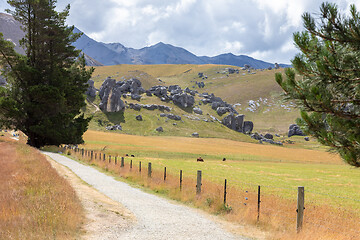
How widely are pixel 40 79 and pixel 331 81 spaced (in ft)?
162

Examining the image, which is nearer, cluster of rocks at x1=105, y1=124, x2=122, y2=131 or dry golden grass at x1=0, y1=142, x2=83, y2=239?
dry golden grass at x1=0, y1=142, x2=83, y2=239

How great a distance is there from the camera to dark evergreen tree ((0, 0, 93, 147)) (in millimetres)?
44688

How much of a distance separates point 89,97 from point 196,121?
250 feet

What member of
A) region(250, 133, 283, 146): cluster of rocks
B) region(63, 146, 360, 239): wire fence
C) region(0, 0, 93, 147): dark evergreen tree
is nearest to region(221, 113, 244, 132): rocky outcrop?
region(250, 133, 283, 146): cluster of rocks

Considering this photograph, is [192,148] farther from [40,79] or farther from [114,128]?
[114,128]

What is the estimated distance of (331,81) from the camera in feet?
29.3

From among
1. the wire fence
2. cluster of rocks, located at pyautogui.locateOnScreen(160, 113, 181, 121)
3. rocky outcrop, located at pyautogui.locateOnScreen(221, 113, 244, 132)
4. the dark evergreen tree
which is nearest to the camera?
the wire fence

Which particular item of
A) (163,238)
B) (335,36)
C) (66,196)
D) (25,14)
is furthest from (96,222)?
(25,14)

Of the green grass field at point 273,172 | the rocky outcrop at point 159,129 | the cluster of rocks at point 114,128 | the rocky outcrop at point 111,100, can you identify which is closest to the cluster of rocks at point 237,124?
the rocky outcrop at point 159,129

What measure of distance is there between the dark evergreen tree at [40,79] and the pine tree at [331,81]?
43.0 m

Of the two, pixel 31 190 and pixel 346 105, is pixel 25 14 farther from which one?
pixel 346 105

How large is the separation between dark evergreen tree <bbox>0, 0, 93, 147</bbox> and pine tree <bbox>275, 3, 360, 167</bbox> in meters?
43.0

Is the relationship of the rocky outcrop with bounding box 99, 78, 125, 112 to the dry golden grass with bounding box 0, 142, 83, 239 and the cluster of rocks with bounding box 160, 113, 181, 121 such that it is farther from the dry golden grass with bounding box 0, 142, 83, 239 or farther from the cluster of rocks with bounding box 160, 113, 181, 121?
the dry golden grass with bounding box 0, 142, 83, 239

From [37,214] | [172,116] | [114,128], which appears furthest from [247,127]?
[37,214]
